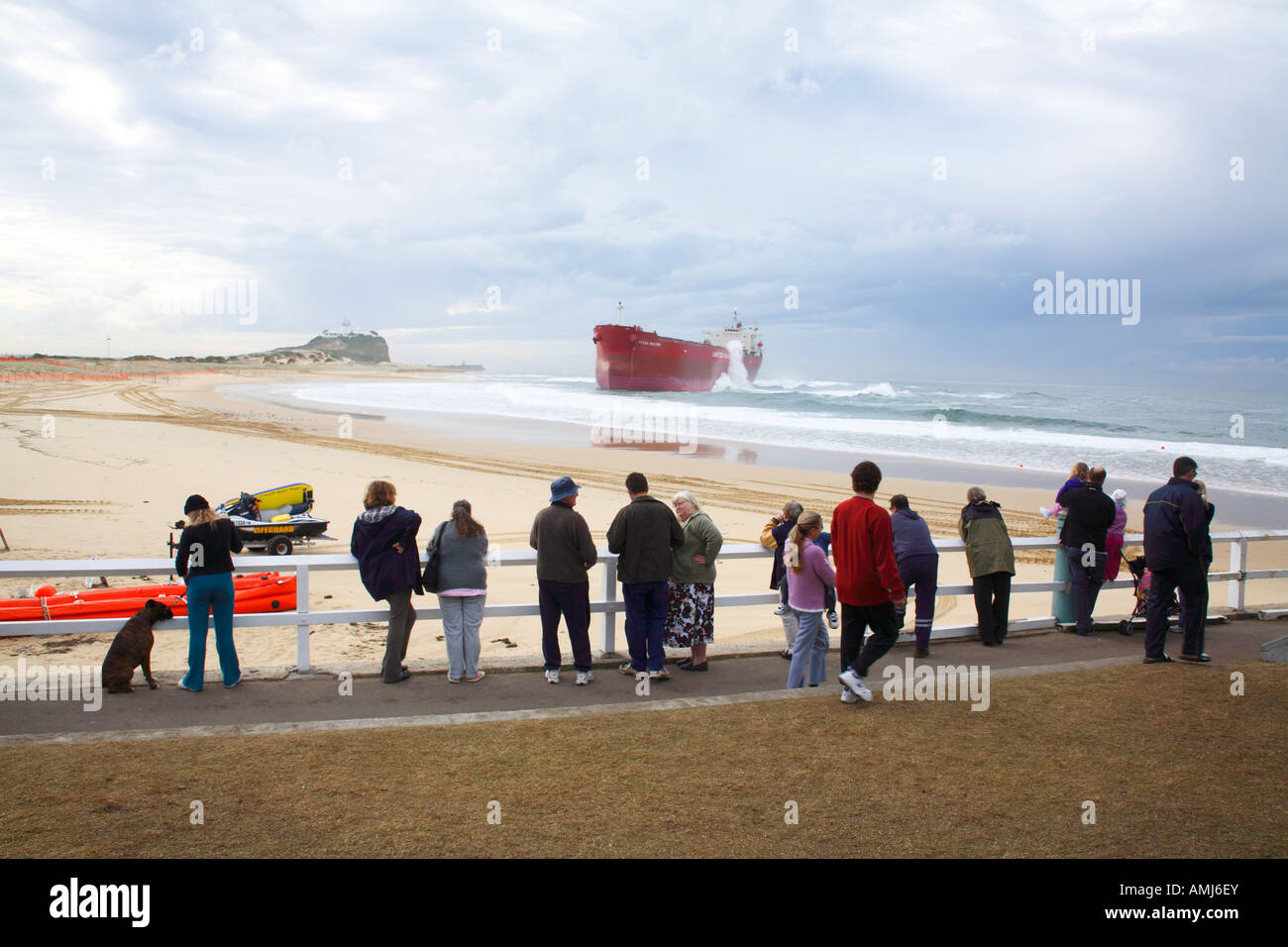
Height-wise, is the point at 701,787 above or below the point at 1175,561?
below

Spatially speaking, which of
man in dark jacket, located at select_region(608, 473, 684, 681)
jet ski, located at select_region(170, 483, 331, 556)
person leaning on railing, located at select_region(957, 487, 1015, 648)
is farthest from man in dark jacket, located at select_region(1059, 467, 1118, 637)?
jet ski, located at select_region(170, 483, 331, 556)

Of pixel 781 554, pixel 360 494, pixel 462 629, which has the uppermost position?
pixel 360 494

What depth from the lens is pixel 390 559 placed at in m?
6.16

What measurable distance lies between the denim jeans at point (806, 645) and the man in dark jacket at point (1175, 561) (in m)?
3.12

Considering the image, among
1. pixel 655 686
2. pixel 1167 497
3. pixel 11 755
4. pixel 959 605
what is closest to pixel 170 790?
pixel 11 755

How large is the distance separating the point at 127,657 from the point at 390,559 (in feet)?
6.27

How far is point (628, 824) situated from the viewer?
4051 mm

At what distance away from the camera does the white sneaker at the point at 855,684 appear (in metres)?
5.85

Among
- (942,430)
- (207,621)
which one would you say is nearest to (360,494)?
(207,621)

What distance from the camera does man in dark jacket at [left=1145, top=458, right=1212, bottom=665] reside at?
7008 millimetres

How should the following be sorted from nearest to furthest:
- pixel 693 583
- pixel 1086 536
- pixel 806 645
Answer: pixel 806 645 → pixel 693 583 → pixel 1086 536

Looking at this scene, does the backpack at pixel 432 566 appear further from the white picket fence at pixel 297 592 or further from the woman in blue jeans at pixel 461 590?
the white picket fence at pixel 297 592

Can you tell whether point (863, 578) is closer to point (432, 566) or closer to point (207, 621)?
point (432, 566)
